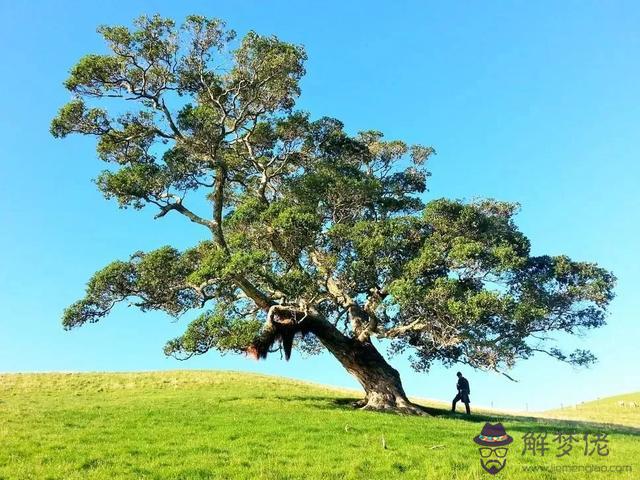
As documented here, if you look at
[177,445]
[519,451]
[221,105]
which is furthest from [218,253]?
[519,451]

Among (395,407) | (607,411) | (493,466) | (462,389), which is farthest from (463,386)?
(607,411)

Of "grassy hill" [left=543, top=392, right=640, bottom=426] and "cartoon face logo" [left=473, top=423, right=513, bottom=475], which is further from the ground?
"grassy hill" [left=543, top=392, right=640, bottom=426]

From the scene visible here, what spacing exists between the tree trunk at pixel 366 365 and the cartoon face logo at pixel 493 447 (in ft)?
19.4

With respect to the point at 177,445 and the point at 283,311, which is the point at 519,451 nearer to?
the point at 177,445

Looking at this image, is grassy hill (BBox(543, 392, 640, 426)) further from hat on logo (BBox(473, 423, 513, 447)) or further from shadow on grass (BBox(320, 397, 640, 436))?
hat on logo (BBox(473, 423, 513, 447))

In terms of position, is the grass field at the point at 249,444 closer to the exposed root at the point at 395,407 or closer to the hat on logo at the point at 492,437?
the hat on logo at the point at 492,437

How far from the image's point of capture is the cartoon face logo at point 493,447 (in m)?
14.6

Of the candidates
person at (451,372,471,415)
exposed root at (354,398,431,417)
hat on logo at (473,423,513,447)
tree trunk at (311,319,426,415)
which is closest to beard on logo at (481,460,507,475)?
hat on logo at (473,423,513,447)

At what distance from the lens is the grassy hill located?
35.8 meters

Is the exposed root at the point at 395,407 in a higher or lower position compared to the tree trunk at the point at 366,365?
lower

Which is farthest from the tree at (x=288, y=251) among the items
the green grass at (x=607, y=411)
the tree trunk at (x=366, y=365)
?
the green grass at (x=607, y=411)

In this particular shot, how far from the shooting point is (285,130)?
2842 centimetres

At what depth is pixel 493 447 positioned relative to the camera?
17203 mm

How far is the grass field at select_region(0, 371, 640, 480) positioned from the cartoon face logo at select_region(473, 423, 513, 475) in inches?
9.9
